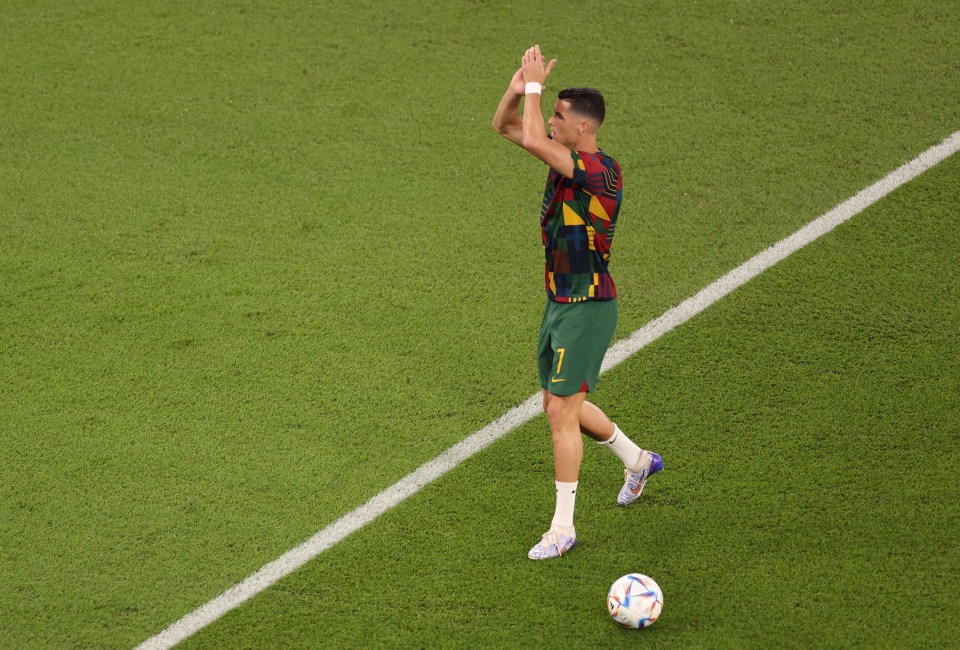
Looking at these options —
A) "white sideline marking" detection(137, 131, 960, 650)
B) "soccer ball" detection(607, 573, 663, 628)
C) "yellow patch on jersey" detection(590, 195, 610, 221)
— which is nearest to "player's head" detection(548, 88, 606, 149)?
"yellow patch on jersey" detection(590, 195, 610, 221)

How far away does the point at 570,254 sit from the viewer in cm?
491

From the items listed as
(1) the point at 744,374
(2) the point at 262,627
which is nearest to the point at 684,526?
(1) the point at 744,374

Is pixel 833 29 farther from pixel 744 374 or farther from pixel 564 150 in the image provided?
pixel 564 150

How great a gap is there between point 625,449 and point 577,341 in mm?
659

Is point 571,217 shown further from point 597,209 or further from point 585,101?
point 585,101

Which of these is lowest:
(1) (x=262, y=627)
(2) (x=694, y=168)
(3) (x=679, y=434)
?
(1) (x=262, y=627)

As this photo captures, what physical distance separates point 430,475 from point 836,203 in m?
3.51

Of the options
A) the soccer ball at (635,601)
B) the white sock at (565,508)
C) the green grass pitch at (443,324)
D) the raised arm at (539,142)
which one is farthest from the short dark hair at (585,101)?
the soccer ball at (635,601)

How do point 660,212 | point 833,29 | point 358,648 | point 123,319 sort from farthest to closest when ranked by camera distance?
1. point 833,29
2. point 660,212
3. point 123,319
4. point 358,648

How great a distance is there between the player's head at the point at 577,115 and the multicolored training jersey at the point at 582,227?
9 cm

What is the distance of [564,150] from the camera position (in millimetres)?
4711

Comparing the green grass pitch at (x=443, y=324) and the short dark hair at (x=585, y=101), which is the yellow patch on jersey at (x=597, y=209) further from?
the green grass pitch at (x=443, y=324)

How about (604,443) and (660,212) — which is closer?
(604,443)

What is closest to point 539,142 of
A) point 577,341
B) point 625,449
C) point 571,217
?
point 571,217
